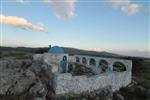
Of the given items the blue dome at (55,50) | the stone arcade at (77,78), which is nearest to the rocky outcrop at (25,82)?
the stone arcade at (77,78)

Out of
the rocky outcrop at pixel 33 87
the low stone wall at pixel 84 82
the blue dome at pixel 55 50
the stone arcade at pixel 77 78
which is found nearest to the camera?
the rocky outcrop at pixel 33 87

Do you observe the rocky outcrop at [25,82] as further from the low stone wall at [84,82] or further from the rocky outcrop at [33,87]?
the low stone wall at [84,82]

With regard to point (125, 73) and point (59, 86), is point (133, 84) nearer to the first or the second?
point (125, 73)

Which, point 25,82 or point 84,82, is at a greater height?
point 25,82

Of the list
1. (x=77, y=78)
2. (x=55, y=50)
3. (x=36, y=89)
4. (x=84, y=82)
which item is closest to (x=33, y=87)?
(x=36, y=89)

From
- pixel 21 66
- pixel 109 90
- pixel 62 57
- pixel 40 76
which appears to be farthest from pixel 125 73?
pixel 21 66

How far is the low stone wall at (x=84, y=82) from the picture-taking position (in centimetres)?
2139

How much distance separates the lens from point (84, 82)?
23375 millimetres

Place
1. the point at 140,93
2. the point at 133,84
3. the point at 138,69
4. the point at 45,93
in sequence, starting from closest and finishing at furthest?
1. the point at 45,93
2. the point at 140,93
3. the point at 133,84
4. the point at 138,69

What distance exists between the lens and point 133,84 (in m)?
31.4

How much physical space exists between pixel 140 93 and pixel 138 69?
59.0 feet

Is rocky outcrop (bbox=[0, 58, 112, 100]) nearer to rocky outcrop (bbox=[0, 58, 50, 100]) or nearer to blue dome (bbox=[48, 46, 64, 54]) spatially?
rocky outcrop (bbox=[0, 58, 50, 100])

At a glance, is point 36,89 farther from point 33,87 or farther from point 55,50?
point 55,50

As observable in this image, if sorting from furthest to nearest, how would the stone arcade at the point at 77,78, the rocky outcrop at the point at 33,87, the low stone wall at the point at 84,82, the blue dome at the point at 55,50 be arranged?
the blue dome at the point at 55,50 < the stone arcade at the point at 77,78 < the low stone wall at the point at 84,82 < the rocky outcrop at the point at 33,87
